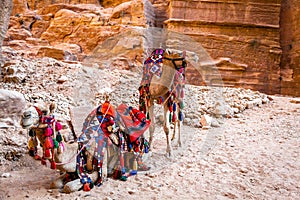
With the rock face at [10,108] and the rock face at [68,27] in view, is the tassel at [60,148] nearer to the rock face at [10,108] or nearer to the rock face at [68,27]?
the rock face at [10,108]

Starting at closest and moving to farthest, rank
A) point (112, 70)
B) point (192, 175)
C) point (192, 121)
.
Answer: point (192, 175), point (112, 70), point (192, 121)

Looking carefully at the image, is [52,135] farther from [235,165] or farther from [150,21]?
[150,21]

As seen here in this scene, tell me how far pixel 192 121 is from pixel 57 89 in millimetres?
3232

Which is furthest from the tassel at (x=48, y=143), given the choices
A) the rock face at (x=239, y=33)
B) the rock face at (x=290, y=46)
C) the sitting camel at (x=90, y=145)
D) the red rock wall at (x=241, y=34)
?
the rock face at (x=290, y=46)

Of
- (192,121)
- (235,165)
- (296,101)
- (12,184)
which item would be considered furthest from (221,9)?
(12,184)

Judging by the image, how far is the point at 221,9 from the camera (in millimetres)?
8961

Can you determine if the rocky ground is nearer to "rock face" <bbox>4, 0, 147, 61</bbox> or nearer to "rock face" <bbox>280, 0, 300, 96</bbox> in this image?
"rock face" <bbox>280, 0, 300, 96</bbox>

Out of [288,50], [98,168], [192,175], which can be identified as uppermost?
[288,50]

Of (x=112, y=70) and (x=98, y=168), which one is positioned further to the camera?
(x=112, y=70)

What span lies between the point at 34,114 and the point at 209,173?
6.40 feet

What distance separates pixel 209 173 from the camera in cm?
262

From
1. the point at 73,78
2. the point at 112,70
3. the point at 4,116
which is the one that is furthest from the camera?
the point at 73,78

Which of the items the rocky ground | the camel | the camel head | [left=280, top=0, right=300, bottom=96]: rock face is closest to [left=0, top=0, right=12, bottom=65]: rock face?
the rocky ground

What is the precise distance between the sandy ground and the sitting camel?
0.13 metres
